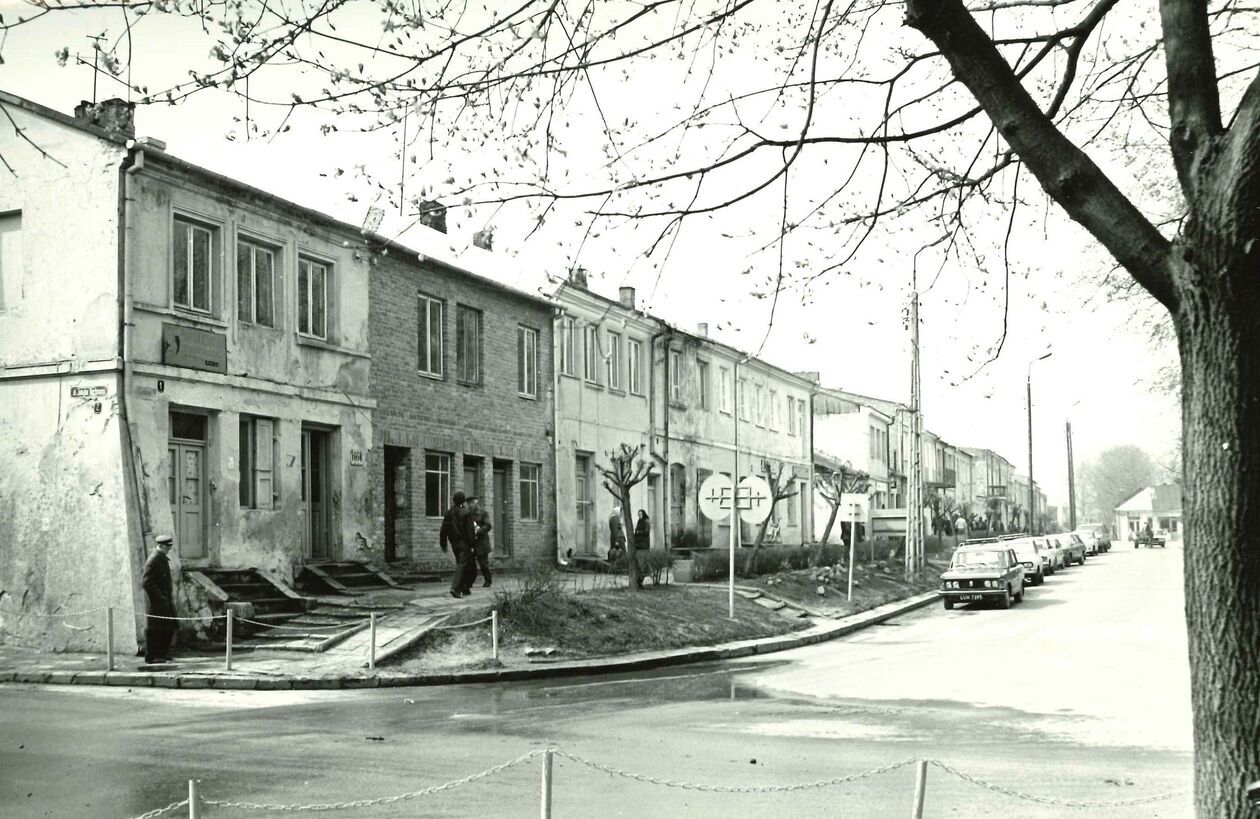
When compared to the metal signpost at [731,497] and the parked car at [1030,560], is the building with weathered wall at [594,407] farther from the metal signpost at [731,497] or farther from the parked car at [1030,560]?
the parked car at [1030,560]

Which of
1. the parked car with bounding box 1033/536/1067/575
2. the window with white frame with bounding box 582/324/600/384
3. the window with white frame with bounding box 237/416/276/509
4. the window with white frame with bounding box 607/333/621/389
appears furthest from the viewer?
the parked car with bounding box 1033/536/1067/575

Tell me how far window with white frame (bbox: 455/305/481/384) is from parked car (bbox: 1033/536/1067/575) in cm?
2855

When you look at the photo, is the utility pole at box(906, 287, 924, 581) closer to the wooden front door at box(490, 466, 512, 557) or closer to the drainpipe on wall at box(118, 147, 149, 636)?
the wooden front door at box(490, 466, 512, 557)

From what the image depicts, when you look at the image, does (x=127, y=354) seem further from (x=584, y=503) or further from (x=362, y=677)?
(x=584, y=503)

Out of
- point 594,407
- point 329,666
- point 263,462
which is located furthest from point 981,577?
point 329,666

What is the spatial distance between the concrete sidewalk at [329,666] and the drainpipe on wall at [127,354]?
1806 mm

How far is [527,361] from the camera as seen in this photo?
30.4m

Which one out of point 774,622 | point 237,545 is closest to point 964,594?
point 774,622

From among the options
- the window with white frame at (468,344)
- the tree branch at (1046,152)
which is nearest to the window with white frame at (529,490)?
the window with white frame at (468,344)

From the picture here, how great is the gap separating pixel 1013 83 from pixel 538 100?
8.69ft

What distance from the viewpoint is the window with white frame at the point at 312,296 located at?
2266cm

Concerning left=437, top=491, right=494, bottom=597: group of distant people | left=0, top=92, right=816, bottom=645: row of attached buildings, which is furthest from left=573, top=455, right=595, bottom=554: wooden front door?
left=437, top=491, right=494, bottom=597: group of distant people

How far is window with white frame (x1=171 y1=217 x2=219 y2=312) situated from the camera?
65.0 feet

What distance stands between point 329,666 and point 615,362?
61.6 ft
